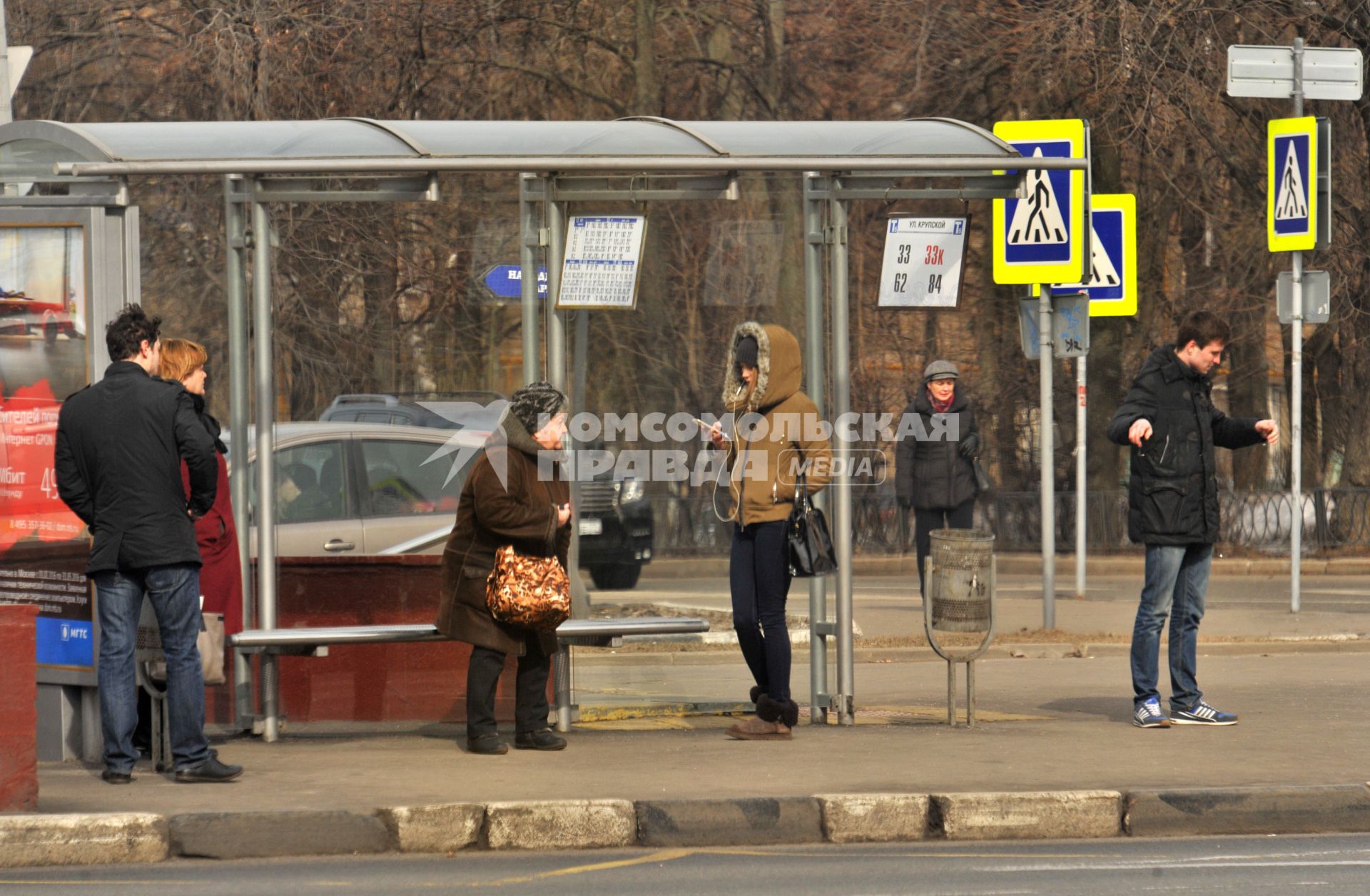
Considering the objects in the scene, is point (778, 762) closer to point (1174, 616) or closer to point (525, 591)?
point (525, 591)

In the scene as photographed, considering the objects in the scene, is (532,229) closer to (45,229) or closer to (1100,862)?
(45,229)

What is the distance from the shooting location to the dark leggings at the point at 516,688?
8609 mm

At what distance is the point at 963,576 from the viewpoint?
911 cm

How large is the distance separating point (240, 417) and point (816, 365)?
9.28 feet

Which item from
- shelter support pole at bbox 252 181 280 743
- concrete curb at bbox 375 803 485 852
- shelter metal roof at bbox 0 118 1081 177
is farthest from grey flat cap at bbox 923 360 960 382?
concrete curb at bbox 375 803 485 852

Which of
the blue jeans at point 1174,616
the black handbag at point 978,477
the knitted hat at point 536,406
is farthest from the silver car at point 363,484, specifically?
the black handbag at point 978,477

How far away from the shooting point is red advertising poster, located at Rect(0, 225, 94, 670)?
28.2 feet

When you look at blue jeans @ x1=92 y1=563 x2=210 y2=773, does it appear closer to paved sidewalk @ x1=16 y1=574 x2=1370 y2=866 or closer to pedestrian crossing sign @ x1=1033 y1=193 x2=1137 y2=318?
paved sidewalk @ x1=16 y1=574 x2=1370 y2=866

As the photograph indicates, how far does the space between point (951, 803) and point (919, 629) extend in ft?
23.8

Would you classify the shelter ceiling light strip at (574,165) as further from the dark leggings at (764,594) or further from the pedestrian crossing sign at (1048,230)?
the pedestrian crossing sign at (1048,230)

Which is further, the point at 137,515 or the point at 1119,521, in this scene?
the point at 1119,521

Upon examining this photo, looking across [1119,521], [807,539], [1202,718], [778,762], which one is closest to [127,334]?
[807,539]

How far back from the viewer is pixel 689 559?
33.1 feet

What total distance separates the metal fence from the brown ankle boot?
9384mm
